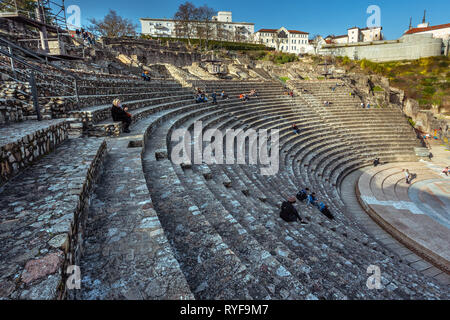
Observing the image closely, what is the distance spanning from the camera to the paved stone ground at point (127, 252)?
1.94 meters

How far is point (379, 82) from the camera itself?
1185 inches

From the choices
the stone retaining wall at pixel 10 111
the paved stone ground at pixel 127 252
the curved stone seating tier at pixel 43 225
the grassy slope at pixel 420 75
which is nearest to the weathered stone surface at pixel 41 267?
the curved stone seating tier at pixel 43 225

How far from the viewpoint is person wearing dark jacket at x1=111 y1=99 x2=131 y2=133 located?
251 inches

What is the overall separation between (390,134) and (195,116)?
18.4 meters

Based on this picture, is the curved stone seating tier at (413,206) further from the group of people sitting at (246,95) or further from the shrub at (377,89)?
the shrub at (377,89)

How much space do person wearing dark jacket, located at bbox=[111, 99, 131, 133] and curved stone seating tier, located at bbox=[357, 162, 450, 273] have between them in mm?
10975

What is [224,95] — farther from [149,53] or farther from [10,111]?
[149,53]

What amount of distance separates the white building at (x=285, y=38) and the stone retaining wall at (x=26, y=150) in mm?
78342

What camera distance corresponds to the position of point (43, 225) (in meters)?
2.18

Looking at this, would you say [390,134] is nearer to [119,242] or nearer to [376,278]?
[376,278]

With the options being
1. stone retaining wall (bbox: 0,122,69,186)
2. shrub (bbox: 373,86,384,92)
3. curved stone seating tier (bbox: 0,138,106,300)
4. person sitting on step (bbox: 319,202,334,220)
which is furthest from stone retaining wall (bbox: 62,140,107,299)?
shrub (bbox: 373,86,384,92)

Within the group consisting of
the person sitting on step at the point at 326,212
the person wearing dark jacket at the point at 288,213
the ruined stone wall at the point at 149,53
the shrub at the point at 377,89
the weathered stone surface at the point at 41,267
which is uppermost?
the ruined stone wall at the point at 149,53

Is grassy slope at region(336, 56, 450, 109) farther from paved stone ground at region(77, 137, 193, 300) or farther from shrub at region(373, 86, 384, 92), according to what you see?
paved stone ground at region(77, 137, 193, 300)
